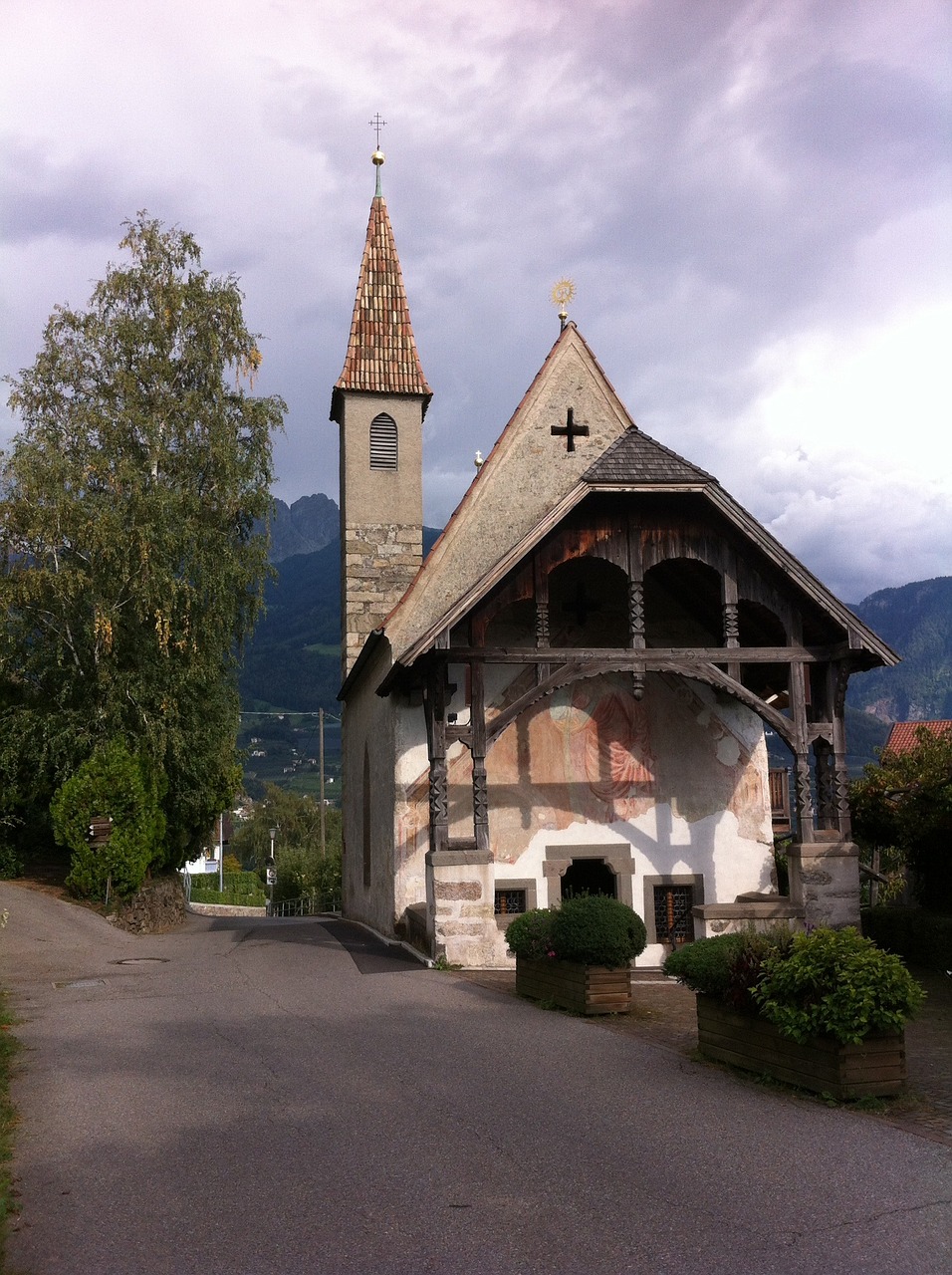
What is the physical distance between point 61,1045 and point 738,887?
12.1 m

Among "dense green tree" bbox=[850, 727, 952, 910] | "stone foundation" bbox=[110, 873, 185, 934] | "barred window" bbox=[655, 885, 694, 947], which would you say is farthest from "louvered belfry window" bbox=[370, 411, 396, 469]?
"dense green tree" bbox=[850, 727, 952, 910]

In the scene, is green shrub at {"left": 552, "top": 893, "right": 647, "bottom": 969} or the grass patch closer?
the grass patch

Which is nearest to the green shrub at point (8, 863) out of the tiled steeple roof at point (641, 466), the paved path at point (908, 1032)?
the paved path at point (908, 1032)

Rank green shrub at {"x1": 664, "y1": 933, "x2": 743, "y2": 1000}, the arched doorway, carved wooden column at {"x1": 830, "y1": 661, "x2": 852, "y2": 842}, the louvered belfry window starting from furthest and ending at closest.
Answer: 1. the louvered belfry window
2. the arched doorway
3. carved wooden column at {"x1": 830, "y1": 661, "x2": 852, "y2": 842}
4. green shrub at {"x1": 664, "y1": 933, "x2": 743, "y2": 1000}

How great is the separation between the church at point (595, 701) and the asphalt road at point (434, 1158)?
578cm

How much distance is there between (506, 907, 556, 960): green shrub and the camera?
1266cm

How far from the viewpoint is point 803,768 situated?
16484mm

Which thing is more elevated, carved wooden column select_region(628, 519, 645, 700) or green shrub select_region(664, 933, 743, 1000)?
carved wooden column select_region(628, 519, 645, 700)

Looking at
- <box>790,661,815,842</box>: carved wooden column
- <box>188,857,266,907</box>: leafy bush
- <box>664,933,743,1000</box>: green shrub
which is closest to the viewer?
<box>664,933,743,1000</box>: green shrub

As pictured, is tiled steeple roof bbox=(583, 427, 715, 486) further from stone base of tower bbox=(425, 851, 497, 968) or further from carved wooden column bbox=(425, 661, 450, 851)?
stone base of tower bbox=(425, 851, 497, 968)

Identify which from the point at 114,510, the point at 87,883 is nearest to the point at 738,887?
the point at 87,883

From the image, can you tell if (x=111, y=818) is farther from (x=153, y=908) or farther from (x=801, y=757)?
(x=801, y=757)

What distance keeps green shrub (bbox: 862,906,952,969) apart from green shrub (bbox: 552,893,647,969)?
5.58 meters

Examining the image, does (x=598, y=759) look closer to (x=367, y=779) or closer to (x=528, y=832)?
(x=528, y=832)
